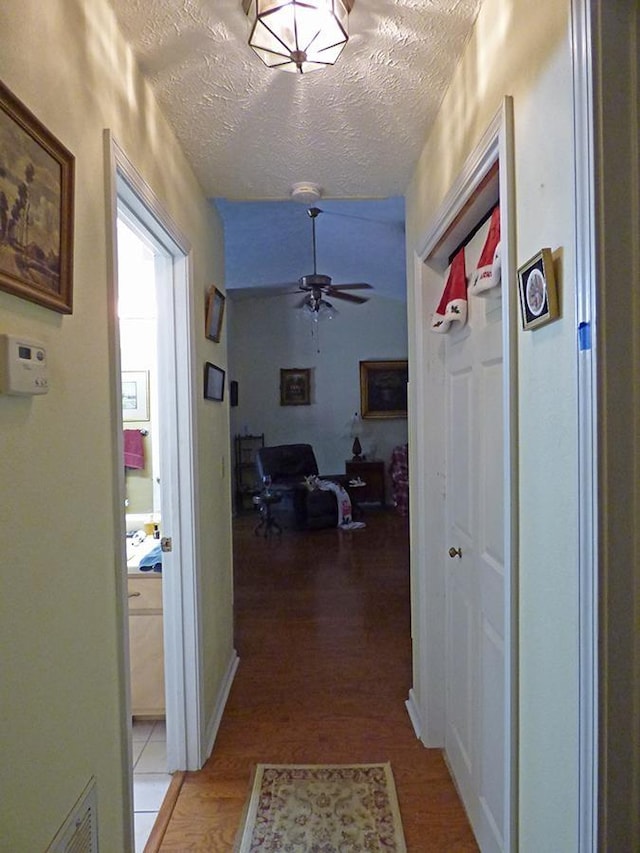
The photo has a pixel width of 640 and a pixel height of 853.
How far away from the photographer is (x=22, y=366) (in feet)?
2.48

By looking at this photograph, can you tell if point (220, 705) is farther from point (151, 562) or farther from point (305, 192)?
point (305, 192)

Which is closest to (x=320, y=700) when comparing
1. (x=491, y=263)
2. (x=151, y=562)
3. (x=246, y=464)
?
(x=151, y=562)

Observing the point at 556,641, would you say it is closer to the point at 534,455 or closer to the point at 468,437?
the point at 534,455

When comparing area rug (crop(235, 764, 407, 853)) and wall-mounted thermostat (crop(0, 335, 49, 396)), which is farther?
area rug (crop(235, 764, 407, 853))

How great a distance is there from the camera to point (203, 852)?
5.05ft

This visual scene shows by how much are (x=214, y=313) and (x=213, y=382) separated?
32 centimetres

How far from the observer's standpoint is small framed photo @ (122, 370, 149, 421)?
8.65ft

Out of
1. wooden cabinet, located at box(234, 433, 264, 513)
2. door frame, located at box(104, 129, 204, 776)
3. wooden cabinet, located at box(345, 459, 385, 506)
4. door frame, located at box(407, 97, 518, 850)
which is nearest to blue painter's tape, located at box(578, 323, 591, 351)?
door frame, located at box(407, 97, 518, 850)

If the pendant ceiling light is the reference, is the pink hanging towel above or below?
below

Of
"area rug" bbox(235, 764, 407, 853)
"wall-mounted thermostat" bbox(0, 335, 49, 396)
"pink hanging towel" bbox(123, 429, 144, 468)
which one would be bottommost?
"area rug" bbox(235, 764, 407, 853)

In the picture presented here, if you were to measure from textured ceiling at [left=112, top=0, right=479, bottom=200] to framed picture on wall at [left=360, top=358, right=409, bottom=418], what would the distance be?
544 centimetres

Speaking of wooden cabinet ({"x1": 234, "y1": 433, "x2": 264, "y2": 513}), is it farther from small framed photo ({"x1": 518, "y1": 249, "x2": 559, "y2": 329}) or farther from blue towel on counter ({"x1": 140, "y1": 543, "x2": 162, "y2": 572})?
small framed photo ({"x1": 518, "y1": 249, "x2": 559, "y2": 329})

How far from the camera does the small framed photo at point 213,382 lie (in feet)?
6.94

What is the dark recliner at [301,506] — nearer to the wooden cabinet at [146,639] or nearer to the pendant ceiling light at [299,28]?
the wooden cabinet at [146,639]
